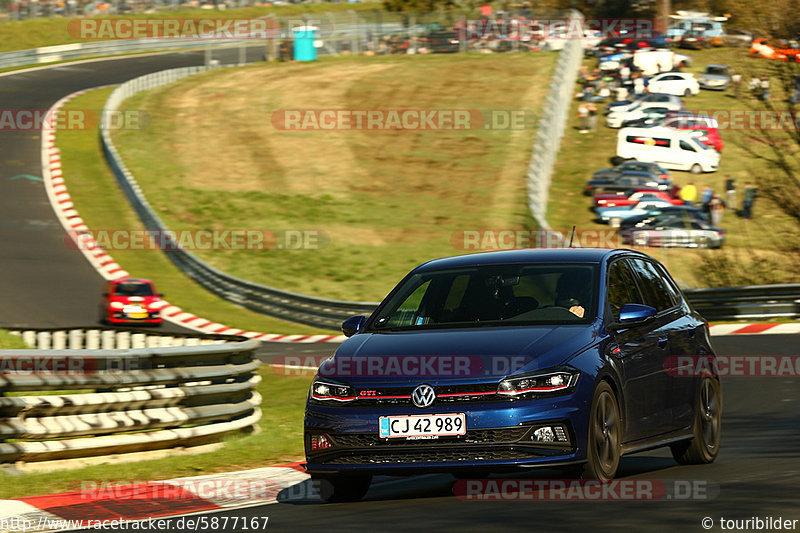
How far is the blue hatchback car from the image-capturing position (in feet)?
23.8

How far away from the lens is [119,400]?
9.81m

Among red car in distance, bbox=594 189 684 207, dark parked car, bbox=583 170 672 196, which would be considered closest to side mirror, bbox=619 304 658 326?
red car in distance, bbox=594 189 684 207

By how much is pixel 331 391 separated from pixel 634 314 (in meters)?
2.02

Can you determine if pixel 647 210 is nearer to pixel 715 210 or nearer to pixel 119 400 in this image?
pixel 715 210

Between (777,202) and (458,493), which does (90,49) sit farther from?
(458,493)

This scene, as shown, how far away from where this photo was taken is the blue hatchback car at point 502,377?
7262 mm

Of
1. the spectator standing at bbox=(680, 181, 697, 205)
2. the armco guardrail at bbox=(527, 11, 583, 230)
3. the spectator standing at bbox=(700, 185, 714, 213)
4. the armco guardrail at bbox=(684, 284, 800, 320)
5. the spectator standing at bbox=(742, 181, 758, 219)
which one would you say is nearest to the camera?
the armco guardrail at bbox=(684, 284, 800, 320)

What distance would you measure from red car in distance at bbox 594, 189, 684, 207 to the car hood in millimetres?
30037

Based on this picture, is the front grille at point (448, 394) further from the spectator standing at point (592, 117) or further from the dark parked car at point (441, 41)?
the dark parked car at point (441, 41)

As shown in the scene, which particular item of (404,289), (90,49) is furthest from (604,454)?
(90,49)

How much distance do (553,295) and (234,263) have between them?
2606 centimetres

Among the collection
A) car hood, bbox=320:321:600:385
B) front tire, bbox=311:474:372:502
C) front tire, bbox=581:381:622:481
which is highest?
car hood, bbox=320:321:600:385

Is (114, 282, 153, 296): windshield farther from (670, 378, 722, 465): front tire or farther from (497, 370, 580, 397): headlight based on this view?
(497, 370, 580, 397): headlight

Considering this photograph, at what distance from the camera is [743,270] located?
2755cm
